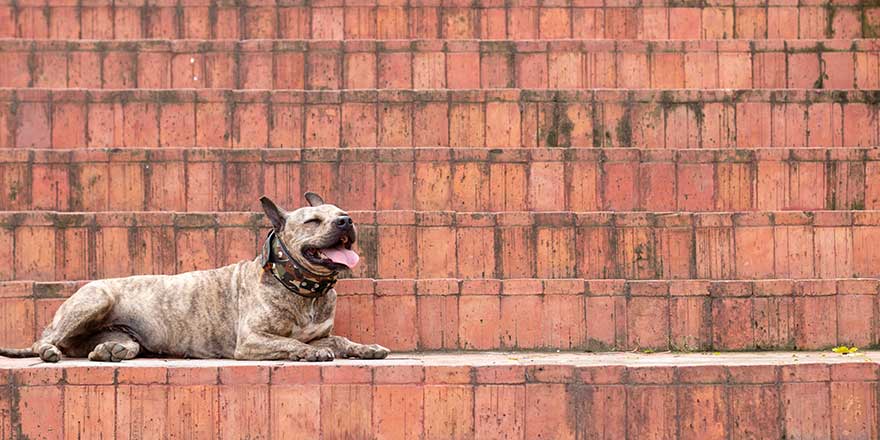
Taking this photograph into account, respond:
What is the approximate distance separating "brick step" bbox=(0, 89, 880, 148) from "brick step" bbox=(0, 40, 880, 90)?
74 cm

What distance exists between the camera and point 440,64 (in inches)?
491

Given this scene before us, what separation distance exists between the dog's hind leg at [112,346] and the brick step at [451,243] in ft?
3.09

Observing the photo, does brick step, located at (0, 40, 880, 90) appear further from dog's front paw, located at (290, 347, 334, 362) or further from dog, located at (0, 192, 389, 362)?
dog's front paw, located at (290, 347, 334, 362)

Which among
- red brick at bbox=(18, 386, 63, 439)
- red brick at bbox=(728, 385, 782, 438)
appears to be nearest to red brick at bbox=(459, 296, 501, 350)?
red brick at bbox=(728, 385, 782, 438)

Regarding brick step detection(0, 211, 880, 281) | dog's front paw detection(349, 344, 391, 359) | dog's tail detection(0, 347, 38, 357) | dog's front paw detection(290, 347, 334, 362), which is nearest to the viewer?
dog's front paw detection(290, 347, 334, 362)

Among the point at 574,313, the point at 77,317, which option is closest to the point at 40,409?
the point at 77,317

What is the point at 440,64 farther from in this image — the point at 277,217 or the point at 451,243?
the point at 277,217

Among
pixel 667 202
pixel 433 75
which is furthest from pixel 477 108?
pixel 667 202

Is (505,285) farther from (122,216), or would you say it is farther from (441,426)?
(122,216)

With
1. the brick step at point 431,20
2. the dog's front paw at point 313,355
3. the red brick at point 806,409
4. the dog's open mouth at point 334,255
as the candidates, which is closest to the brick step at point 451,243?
the dog's open mouth at point 334,255

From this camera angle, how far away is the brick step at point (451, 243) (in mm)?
10523

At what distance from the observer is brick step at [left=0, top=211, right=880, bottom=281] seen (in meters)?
10.5

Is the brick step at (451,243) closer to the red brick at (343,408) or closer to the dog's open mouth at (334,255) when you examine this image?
the dog's open mouth at (334,255)

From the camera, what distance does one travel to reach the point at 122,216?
10.5 m
